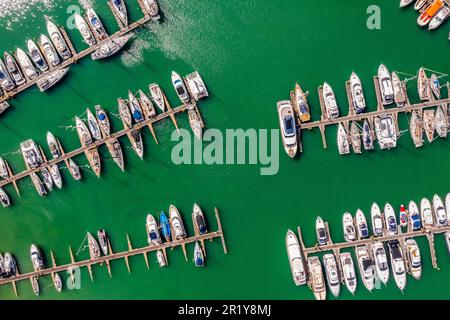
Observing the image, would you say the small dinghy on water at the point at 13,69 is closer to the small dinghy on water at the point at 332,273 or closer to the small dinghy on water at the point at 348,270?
the small dinghy on water at the point at 332,273

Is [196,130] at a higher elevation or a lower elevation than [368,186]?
higher

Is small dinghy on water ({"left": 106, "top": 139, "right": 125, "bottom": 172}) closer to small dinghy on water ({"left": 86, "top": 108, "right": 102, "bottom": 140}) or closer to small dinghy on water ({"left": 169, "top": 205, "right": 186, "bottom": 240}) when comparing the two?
small dinghy on water ({"left": 86, "top": 108, "right": 102, "bottom": 140})

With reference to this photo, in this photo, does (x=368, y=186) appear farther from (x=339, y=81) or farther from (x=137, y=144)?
(x=137, y=144)

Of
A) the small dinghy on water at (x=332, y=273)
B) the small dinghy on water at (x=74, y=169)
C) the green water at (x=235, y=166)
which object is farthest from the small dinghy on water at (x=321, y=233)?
the small dinghy on water at (x=74, y=169)

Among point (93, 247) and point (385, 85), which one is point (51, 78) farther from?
point (385, 85)

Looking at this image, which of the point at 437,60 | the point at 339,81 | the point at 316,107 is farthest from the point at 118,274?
the point at 437,60
